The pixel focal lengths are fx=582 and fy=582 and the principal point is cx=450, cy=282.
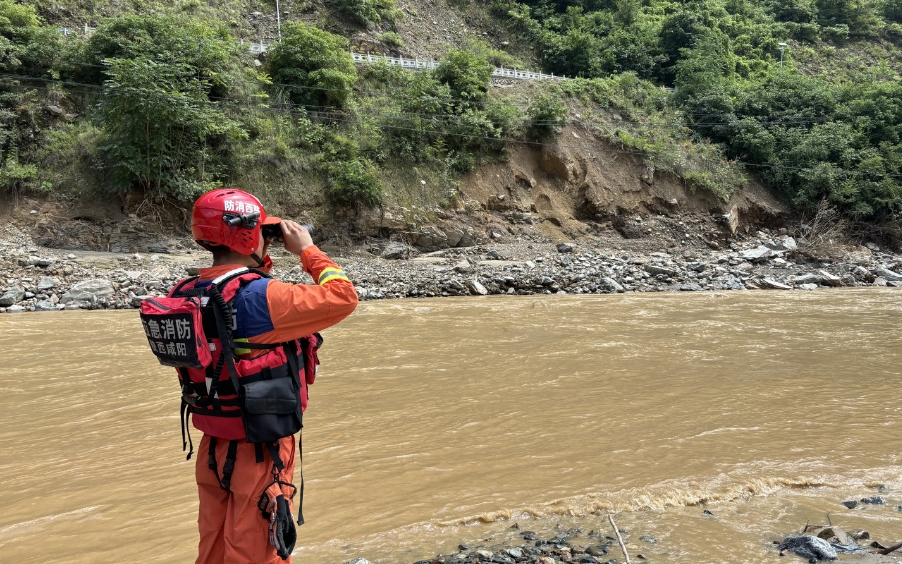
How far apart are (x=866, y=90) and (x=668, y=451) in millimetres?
30911

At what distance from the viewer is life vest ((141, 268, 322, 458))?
1766 millimetres

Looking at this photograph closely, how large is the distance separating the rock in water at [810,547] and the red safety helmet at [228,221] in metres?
2.73

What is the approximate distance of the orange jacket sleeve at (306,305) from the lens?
1803 millimetres

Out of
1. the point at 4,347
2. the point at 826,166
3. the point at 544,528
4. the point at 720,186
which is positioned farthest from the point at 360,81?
the point at 544,528

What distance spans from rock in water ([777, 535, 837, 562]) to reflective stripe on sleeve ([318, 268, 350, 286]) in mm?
2447

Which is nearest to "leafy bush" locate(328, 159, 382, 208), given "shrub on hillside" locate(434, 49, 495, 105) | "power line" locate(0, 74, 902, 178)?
"power line" locate(0, 74, 902, 178)

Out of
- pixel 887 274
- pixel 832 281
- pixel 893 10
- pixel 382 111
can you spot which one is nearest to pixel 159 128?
pixel 382 111

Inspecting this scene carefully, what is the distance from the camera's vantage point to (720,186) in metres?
24.5

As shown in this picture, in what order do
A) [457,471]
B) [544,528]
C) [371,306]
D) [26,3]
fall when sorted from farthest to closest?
[26,3] < [371,306] < [457,471] < [544,528]

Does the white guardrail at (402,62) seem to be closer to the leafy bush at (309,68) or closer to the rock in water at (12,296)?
the leafy bush at (309,68)

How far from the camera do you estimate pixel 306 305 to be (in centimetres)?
180

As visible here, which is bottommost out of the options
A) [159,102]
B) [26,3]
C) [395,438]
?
[395,438]

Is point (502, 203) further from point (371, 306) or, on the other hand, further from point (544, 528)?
point (544, 528)

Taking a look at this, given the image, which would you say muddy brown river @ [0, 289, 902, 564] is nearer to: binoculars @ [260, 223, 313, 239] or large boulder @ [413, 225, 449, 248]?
binoculars @ [260, 223, 313, 239]
